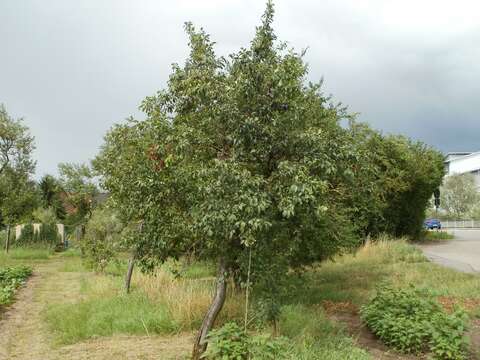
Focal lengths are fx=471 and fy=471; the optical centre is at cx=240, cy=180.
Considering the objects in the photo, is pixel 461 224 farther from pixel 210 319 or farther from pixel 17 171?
pixel 210 319

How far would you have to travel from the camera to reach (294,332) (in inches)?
270

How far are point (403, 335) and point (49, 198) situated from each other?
38.8 metres

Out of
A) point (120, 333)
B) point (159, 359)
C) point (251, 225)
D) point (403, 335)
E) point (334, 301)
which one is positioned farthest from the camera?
point (334, 301)

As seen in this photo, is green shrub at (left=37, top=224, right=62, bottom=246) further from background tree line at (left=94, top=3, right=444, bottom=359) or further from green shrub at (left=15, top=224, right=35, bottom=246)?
background tree line at (left=94, top=3, right=444, bottom=359)

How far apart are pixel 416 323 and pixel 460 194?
79.7 m

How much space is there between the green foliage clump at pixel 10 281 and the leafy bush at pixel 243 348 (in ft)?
22.7

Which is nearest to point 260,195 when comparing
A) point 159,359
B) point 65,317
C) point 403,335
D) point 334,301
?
point 159,359

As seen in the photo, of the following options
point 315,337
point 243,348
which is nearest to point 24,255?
point 315,337

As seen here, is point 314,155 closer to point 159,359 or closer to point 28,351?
point 159,359

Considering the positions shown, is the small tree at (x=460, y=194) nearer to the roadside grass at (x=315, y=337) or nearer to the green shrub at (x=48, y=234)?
the green shrub at (x=48, y=234)

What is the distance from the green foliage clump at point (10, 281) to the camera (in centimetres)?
1064

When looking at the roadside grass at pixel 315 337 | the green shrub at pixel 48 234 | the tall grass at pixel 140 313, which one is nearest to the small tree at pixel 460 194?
the green shrub at pixel 48 234

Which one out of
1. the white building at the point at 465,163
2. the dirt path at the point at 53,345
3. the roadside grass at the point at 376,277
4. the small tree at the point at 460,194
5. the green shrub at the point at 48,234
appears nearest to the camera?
the dirt path at the point at 53,345

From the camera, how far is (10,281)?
44.0 feet
